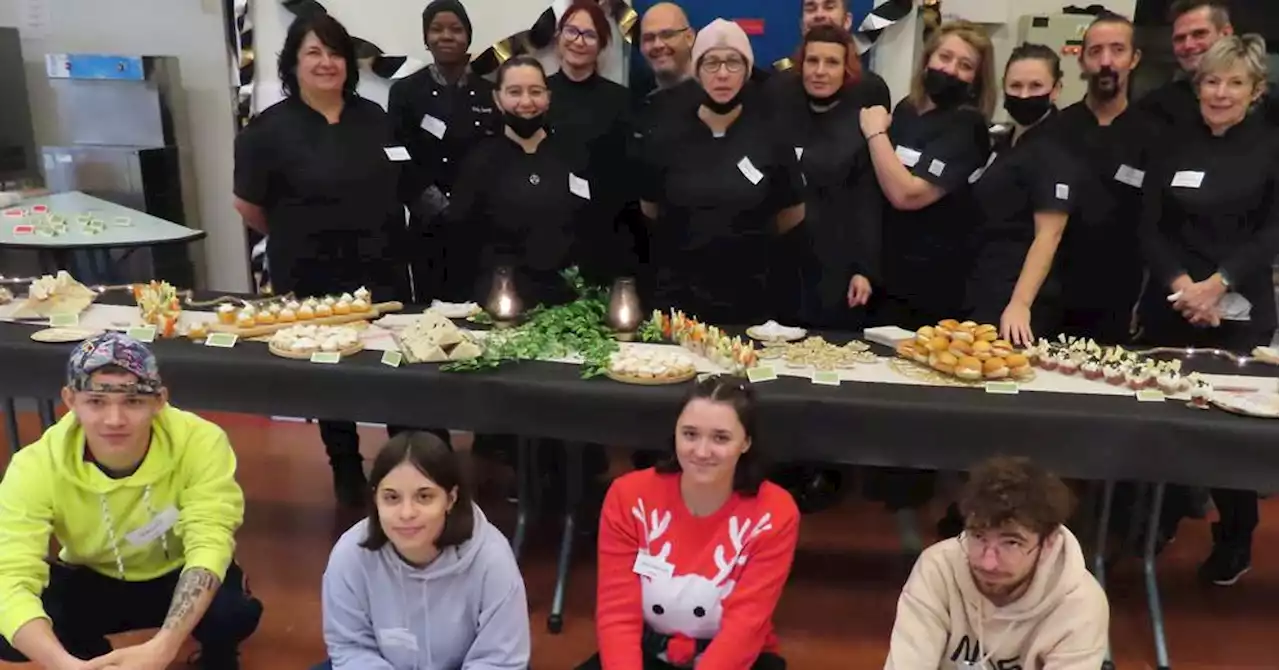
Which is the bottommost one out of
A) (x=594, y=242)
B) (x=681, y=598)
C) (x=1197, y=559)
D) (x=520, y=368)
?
(x=1197, y=559)

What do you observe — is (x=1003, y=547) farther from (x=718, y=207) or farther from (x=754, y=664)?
(x=718, y=207)

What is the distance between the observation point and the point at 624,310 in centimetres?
284

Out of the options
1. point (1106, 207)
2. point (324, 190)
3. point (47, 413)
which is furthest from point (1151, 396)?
point (47, 413)

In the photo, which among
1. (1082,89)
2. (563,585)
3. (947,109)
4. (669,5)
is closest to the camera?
(563,585)

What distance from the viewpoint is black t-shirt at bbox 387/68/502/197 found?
374cm

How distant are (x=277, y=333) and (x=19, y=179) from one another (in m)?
3.51

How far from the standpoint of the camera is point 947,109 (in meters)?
3.07

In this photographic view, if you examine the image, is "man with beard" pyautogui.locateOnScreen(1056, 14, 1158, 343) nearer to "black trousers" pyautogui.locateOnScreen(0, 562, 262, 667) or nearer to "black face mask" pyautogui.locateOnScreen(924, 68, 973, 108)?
"black face mask" pyautogui.locateOnScreen(924, 68, 973, 108)

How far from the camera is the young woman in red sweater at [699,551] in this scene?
2061 millimetres

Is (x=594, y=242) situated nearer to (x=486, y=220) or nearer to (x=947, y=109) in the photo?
(x=486, y=220)

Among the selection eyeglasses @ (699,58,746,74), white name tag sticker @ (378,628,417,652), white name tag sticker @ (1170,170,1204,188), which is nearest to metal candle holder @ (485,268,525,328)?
eyeglasses @ (699,58,746,74)

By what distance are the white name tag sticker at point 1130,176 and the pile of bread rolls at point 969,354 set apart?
82 centimetres

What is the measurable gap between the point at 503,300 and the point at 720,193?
735 mm

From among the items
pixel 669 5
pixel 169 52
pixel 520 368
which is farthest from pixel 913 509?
pixel 169 52
